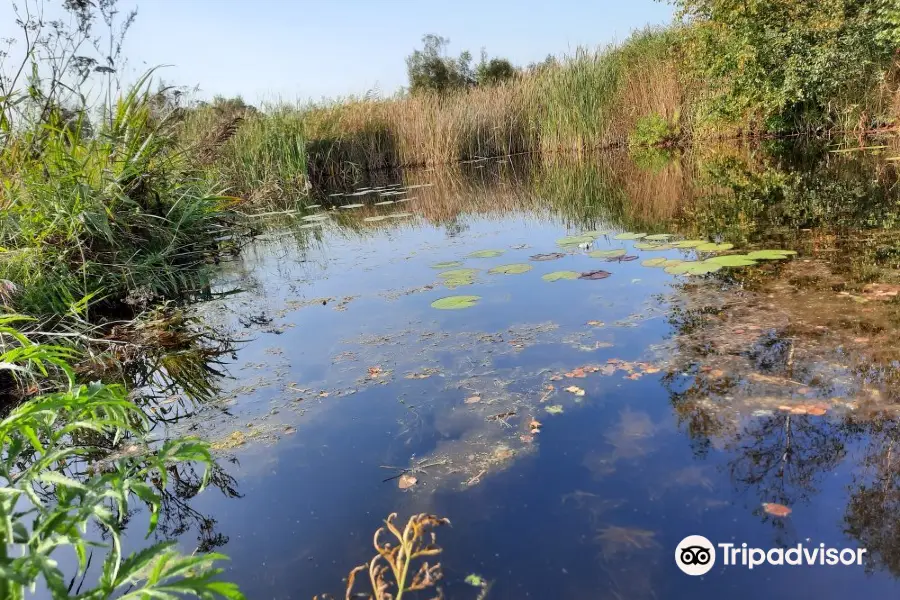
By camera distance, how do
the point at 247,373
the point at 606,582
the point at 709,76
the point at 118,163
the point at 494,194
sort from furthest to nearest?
the point at 709,76, the point at 494,194, the point at 118,163, the point at 247,373, the point at 606,582

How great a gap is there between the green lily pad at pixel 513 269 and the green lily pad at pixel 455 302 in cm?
52

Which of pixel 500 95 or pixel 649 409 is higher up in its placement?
pixel 500 95

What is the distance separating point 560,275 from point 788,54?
8.47 meters

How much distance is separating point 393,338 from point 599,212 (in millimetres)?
3316

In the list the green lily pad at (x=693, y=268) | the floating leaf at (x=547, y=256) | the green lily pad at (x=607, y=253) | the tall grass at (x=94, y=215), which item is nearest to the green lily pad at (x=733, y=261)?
the green lily pad at (x=693, y=268)

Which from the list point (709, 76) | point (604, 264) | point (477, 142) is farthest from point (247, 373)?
point (477, 142)

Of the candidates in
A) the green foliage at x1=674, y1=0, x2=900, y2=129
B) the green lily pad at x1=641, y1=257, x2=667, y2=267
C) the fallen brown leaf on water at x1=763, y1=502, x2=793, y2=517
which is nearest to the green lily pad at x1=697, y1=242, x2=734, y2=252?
the green lily pad at x1=641, y1=257, x2=667, y2=267

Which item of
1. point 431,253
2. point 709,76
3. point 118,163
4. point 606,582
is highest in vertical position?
point 709,76

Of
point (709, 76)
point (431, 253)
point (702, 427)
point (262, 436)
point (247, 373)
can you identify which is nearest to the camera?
point (702, 427)

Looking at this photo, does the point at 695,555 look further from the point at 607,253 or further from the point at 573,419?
the point at 607,253

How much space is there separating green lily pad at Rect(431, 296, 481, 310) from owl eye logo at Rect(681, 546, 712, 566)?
1.93 meters

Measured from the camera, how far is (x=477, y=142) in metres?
13.0

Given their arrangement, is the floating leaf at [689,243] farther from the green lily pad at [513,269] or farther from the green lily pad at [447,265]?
the green lily pad at [447,265]

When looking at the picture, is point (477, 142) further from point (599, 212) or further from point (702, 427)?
point (702, 427)
